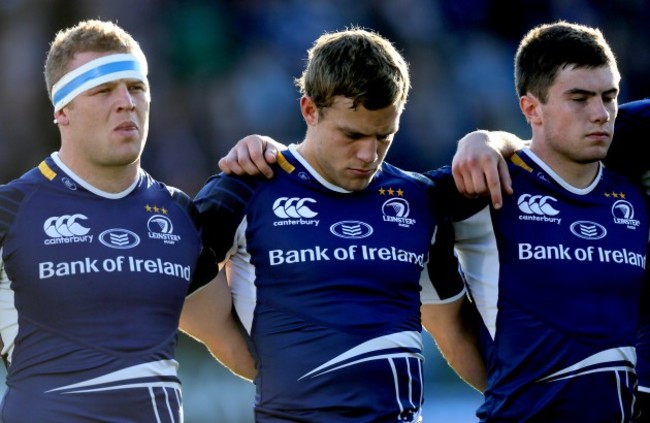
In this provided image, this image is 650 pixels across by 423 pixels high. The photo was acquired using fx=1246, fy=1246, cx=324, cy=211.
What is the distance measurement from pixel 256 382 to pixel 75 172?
45.5 inches

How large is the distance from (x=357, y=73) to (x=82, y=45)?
1146 mm

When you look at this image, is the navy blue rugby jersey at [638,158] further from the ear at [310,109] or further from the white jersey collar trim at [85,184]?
the white jersey collar trim at [85,184]

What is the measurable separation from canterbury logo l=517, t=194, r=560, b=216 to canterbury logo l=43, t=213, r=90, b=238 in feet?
6.18

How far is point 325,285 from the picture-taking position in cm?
514

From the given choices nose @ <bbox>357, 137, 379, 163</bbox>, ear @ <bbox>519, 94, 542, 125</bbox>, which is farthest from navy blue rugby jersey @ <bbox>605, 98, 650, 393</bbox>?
nose @ <bbox>357, 137, 379, 163</bbox>

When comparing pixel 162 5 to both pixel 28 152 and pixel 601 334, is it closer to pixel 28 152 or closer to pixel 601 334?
pixel 28 152

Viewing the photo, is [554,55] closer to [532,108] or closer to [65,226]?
[532,108]

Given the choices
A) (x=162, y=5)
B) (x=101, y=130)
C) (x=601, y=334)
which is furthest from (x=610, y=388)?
(x=162, y=5)

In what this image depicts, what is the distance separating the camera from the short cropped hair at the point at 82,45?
5.15 meters

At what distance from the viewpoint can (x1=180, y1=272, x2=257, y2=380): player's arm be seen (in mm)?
5387

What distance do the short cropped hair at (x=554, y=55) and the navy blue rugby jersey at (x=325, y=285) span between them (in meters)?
0.76

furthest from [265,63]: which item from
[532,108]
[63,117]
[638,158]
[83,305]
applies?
[83,305]

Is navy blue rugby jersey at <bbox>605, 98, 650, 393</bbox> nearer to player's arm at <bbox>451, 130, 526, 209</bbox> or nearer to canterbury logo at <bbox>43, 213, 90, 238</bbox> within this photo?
player's arm at <bbox>451, 130, 526, 209</bbox>

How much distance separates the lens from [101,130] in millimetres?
5066
